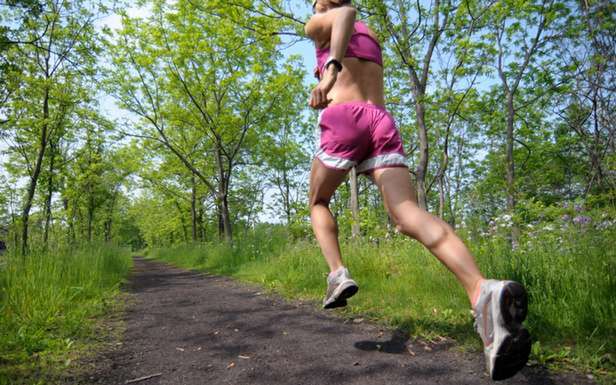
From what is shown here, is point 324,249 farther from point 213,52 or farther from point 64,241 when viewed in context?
point 213,52

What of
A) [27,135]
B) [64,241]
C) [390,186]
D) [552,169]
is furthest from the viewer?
[552,169]

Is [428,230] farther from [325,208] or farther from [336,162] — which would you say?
[325,208]

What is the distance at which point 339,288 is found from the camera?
6.54 feet

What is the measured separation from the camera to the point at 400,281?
3.70m

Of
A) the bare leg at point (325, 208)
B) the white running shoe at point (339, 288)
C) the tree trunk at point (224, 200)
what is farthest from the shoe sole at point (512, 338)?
the tree trunk at point (224, 200)

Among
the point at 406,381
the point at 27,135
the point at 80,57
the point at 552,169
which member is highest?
the point at 80,57

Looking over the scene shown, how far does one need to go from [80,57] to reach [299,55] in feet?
26.7

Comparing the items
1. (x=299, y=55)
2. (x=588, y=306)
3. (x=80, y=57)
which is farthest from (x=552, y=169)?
(x=80, y=57)

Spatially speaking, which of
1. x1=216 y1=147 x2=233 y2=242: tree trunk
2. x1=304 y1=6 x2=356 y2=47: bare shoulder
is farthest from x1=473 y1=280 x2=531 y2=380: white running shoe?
x1=216 y1=147 x2=233 y2=242: tree trunk

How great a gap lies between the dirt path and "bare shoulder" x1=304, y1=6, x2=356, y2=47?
6.48 ft

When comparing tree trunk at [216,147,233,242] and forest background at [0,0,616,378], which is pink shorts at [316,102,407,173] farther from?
tree trunk at [216,147,233,242]

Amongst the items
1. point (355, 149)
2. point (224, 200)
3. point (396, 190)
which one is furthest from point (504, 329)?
point (224, 200)

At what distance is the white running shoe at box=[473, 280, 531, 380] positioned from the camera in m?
1.30

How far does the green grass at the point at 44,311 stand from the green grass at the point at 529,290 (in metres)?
2.16
